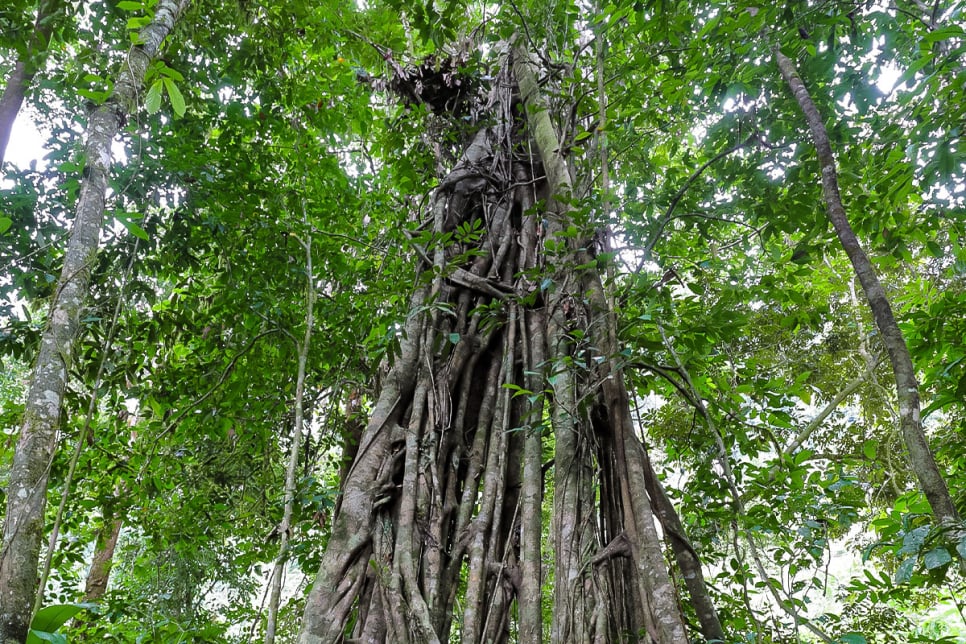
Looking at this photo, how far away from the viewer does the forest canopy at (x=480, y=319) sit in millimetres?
2027

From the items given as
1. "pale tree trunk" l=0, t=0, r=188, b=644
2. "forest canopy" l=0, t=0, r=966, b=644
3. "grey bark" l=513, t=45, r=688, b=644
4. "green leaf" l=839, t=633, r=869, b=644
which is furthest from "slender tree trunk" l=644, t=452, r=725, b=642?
"pale tree trunk" l=0, t=0, r=188, b=644

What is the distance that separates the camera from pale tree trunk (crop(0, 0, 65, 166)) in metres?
2.28

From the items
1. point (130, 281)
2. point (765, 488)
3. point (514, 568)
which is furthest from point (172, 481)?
point (765, 488)

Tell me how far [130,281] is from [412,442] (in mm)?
1758

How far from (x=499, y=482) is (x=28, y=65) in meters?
2.51

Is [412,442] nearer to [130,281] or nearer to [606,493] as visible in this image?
[606,493]

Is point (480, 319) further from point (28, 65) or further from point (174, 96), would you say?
point (28, 65)

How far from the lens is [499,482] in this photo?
2.61m

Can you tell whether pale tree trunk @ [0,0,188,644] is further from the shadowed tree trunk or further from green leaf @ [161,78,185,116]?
the shadowed tree trunk

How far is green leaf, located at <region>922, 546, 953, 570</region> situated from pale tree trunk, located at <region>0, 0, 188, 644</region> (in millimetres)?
2249

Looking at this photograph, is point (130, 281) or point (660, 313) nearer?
point (660, 313)

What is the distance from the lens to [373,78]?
457 centimetres

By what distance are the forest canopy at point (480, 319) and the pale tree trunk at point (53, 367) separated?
10 millimetres

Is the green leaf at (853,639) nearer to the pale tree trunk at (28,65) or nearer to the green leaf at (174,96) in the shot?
the green leaf at (174,96)
